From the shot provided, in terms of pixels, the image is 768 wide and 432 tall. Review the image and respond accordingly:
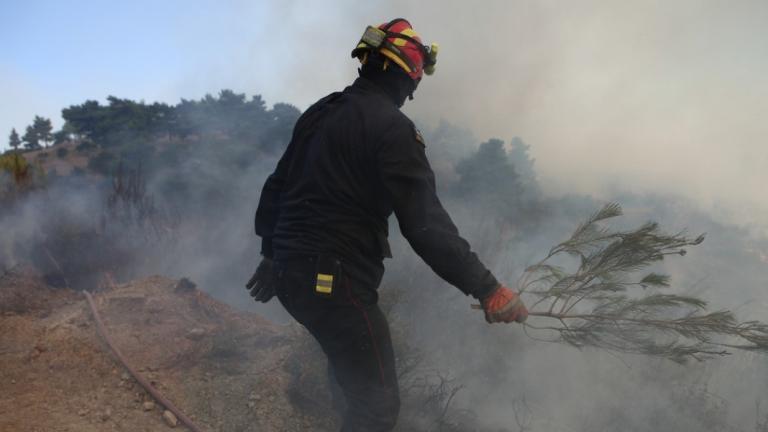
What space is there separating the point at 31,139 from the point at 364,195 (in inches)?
925

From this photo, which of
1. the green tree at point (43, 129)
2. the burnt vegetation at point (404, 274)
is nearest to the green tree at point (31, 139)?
the green tree at point (43, 129)

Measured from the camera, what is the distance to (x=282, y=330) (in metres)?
4.34

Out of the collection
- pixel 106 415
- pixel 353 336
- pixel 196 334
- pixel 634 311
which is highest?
pixel 634 311

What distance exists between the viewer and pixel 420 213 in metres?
1.97

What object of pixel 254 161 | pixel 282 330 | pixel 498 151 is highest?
pixel 498 151

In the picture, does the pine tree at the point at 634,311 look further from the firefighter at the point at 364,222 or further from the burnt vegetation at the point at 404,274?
the firefighter at the point at 364,222

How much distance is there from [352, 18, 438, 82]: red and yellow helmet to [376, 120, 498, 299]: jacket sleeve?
1.22ft

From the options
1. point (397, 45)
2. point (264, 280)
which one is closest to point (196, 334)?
point (264, 280)

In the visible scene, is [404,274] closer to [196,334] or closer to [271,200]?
[196,334]

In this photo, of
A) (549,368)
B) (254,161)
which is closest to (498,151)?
(254,161)

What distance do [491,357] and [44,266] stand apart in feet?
15.6

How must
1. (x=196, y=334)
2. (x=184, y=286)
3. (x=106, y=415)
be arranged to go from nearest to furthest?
1. (x=106, y=415)
2. (x=196, y=334)
3. (x=184, y=286)

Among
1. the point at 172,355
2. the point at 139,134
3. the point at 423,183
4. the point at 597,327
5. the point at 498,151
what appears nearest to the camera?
the point at 423,183

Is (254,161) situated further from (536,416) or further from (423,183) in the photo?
(423,183)
